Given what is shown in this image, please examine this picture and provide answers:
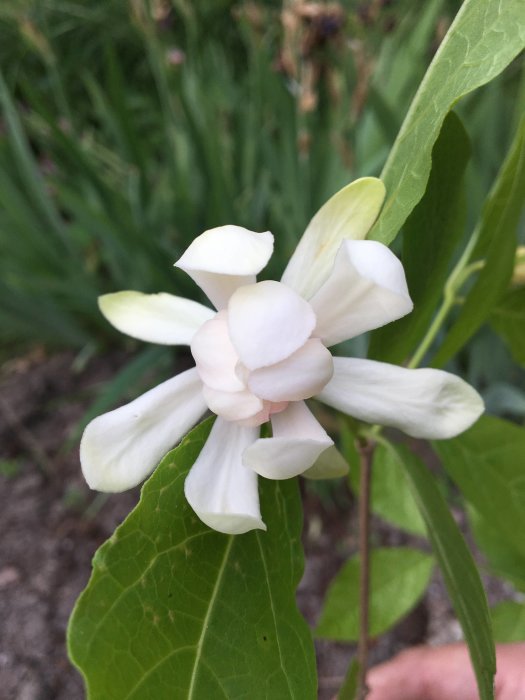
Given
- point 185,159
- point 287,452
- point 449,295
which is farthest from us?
point 185,159

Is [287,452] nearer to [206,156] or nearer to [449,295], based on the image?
[449,295]

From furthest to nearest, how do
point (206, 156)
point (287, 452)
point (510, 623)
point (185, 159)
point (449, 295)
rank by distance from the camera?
point (185, 159) < point (206, 156) < point (510, 623) < point (449, 295) < point (287, 452)

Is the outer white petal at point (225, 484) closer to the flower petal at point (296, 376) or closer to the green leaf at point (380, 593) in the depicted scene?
the flower petal at point (296, 376)

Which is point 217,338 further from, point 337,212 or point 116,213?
point 116,213

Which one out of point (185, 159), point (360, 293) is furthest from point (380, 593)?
point (185, 159)

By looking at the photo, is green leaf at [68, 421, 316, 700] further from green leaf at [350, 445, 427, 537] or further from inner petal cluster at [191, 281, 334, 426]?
green leaf at [350, 445, 427, 537]

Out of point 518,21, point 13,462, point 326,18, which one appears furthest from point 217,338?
point 13,462

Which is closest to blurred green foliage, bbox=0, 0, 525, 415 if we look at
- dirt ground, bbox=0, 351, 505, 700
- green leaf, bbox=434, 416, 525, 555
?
dirt ground, bbox=0, 351, 505, 700
